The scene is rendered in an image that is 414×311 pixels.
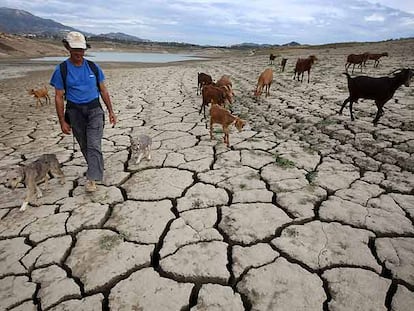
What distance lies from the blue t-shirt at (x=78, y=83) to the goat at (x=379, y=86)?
167 inches

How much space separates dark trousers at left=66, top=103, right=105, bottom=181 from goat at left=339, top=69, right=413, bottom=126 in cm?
426

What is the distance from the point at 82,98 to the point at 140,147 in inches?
50.7

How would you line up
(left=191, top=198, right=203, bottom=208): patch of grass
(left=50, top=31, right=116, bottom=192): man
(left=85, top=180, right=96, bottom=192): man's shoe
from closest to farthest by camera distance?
(left=50, top=31, right=116, bottom=192): man, (left=191, top=198, right=203, bottom=208): patch of grass, (left=85, top=180, right=96, bottom=192): man's shoe

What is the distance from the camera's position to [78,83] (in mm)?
3125

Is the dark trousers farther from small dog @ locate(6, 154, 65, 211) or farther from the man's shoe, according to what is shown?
small dog @ locate(6, 154, 65, 211)

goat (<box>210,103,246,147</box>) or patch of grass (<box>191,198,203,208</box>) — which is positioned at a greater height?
goat (<box>210,103,246,147</box>)

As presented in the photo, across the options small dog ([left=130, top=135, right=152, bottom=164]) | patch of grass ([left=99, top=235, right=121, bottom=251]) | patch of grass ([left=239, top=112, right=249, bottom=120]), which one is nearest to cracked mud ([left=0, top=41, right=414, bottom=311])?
patch of grass ([left=99, top=235, right=121, bottom=251])

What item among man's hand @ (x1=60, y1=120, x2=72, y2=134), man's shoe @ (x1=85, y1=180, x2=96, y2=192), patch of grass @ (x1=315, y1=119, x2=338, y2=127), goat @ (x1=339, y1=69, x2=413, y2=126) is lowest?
man's shoe @ (x1=85, y1=180, x2=96, y2=192)

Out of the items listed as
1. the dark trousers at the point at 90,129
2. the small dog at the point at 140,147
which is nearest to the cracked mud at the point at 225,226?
the small dog at the point at 140,147

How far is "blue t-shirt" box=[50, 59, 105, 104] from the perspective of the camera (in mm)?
3062

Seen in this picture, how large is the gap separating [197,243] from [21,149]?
4144 mm

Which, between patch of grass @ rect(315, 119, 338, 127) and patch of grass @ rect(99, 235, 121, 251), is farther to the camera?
patch of grass @ rect(315, 119, 338, 127)

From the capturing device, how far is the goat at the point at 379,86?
5.00 m

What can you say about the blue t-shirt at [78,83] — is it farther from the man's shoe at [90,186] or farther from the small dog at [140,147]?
the small dog at [140,147]
